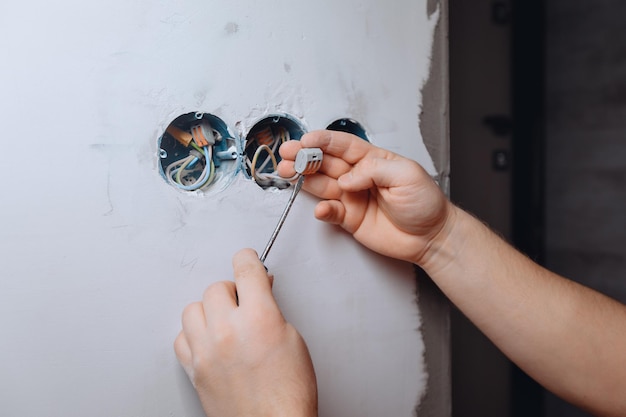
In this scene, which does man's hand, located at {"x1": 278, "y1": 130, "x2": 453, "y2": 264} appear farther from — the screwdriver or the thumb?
the thumb

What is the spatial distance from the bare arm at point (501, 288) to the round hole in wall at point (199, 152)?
5.7 inches

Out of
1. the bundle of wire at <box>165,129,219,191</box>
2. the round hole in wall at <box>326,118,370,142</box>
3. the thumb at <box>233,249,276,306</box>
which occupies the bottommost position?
the thumb at <box>233,249,276,306</box>

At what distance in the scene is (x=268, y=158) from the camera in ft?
3.00

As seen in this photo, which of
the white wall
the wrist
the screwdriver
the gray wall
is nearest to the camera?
the white wall

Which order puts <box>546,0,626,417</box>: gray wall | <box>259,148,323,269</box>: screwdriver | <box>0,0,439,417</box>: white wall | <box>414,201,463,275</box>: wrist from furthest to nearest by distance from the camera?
<box>546,0,626,417</box>: gray wall → <box>414,201,463,275</box>: wrist → <box>259,148,323,269</box>: screwdriver → <box>0,0,439,417</box>: white wall

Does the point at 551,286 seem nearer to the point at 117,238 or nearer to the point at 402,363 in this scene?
the point at 402,363

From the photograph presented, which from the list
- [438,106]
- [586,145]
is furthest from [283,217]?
[586,145]

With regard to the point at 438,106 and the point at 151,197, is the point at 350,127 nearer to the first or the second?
the point at 438,106

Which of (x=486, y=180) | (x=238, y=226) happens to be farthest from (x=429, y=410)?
(x=486, y=180)

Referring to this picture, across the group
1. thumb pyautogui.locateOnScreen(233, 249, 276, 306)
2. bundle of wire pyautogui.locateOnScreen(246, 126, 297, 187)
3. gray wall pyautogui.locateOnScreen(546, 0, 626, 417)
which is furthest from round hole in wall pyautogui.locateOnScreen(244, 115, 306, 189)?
gray wall pyautogui.locateOnScreen(546, 0, 626, 417)

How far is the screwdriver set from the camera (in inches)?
31.6

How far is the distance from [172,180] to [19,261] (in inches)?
9.4

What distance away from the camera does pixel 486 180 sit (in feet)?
5.89

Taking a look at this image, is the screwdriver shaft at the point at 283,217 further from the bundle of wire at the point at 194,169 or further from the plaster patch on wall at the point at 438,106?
the plaster patch on wall at the point at 438,106
